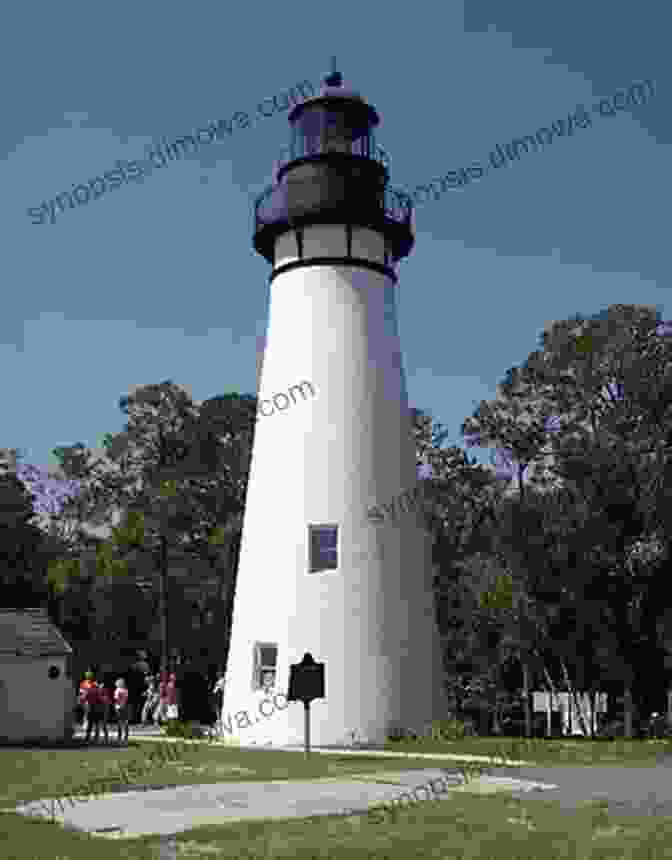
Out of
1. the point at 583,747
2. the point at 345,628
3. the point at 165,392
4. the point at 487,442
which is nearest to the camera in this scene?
the point at 583,747

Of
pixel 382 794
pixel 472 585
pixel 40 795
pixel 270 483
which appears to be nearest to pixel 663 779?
pixel 382 794

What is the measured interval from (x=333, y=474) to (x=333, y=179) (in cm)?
672

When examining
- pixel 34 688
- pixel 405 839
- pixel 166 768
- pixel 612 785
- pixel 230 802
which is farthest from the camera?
pixel 34 688

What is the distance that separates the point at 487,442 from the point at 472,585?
4.66 m

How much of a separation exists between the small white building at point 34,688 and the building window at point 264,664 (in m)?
6.02

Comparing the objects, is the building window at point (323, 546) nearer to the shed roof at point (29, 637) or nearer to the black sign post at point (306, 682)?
the black sign post at point (306, 682)

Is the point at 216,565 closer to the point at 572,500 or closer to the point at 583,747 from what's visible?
the point at 572,500

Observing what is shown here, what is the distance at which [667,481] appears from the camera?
26.8 m

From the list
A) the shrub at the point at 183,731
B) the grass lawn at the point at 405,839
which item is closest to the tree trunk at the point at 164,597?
the shrub at the point at 183,731

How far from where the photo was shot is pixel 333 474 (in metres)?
22.3

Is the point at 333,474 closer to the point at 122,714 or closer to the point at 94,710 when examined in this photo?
the point at 122,714

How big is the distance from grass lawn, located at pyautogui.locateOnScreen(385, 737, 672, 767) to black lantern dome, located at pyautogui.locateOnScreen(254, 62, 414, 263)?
11180mm

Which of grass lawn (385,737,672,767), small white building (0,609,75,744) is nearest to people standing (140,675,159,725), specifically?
small white building (0,609,75,744)

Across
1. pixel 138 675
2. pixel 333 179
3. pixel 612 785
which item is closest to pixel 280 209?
pixel 333 179
